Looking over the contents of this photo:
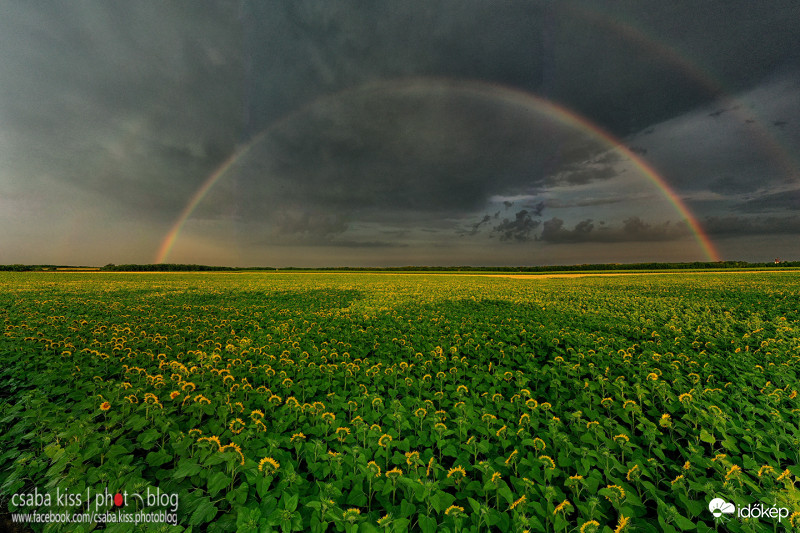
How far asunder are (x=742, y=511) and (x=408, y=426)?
138 inches

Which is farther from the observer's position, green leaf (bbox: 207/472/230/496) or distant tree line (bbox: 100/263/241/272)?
distant tree line (bbox: 100/263/241/272)

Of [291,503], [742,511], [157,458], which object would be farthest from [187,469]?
[742,511]

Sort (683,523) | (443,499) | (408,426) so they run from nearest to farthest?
(683,523)
(443,499)
(408,426)

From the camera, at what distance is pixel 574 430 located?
454cm

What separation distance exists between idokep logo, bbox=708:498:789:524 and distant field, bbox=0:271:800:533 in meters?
0.08

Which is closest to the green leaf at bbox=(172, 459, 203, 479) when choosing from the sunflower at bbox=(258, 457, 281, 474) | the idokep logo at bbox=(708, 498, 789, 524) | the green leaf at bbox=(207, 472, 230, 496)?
the green leaf at bbox=(207, 472, 230, 496)

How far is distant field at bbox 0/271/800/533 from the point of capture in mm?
3152

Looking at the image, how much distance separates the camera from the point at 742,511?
10.1 ft

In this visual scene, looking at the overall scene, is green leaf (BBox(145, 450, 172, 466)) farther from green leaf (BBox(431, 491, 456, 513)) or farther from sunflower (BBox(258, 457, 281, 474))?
green leaf (BBox(431, 491, 456, 513))

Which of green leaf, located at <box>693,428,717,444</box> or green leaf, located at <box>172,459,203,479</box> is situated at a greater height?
green leaf, located at <box>172,459,203,479</box>

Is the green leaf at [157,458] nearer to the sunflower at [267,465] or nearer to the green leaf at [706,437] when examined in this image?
the sunflower at [267,465]

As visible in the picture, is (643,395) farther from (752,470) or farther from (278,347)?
(278,347)

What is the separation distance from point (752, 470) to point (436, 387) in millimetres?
4306

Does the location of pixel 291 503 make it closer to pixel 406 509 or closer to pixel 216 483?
pixel 216 483
